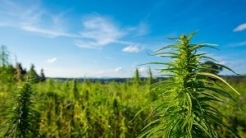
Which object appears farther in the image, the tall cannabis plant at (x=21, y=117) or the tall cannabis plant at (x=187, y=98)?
the tall cannabis plant at (x=21, y=117)

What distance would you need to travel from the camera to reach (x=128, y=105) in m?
9.26

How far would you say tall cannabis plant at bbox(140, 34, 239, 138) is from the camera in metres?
2.26

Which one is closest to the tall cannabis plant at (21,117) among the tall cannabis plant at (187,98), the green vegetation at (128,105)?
the green vegetation at (128,105)

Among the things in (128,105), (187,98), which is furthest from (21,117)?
(128,105)

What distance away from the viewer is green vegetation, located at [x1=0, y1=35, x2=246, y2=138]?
7.61ft

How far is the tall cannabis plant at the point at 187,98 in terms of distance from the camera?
2.26 meters

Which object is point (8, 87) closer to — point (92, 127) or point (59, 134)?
point (59, 134)

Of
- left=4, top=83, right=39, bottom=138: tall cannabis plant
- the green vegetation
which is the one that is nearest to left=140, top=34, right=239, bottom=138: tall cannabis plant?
the green vegetation

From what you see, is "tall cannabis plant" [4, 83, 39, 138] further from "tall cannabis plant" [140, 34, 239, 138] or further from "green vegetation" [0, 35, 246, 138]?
"tall cannabis plant" [140, 34, 239, 138]

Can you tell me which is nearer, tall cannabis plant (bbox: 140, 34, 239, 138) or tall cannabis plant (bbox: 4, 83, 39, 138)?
tall cannabis plant (bbox: 140, 34, 239, 138)

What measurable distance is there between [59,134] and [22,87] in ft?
16.8

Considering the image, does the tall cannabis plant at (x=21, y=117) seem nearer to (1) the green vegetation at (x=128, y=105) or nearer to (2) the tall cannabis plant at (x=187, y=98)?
(1) the green vegetation at (x=128, y=105)

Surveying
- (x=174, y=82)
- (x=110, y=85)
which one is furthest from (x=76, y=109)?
(x=174, y=82)

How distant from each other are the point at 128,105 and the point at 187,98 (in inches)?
276
